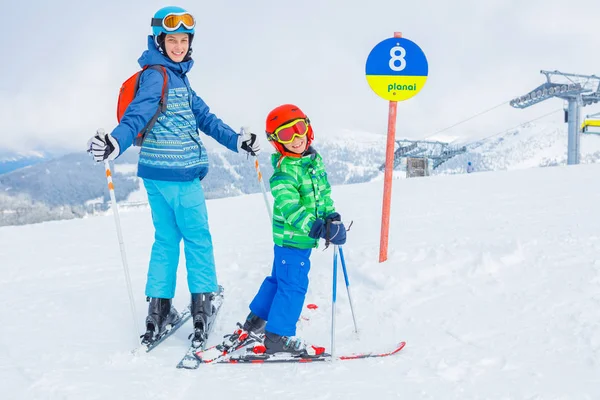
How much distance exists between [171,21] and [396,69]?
2277mm

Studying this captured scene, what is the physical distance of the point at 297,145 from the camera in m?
3.40

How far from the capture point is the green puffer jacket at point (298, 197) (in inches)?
130

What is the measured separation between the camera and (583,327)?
3.36 m

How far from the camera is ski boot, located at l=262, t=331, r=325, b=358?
3.44 metres

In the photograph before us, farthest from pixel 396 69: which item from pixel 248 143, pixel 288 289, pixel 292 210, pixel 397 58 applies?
pixel 288 289

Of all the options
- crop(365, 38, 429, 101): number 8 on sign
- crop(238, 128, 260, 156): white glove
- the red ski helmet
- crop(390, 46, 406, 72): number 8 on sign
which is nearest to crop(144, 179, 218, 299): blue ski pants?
crop(238, 128, 260, 156): white glove

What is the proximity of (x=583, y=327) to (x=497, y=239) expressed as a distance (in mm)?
2112

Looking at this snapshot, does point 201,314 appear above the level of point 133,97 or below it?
below

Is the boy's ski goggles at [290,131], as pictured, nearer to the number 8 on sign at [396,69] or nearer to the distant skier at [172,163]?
the distant skier at [172,163]

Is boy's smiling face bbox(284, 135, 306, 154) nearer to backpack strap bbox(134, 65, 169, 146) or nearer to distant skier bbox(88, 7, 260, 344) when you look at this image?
distant skier bbox(88, 7, 260, 344)

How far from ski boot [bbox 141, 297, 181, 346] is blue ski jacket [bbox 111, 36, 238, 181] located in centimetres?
99

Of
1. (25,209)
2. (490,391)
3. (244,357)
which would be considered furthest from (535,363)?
(25,209)

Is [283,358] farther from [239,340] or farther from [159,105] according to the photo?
[159,105]

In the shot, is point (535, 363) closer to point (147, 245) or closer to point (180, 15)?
point (180, 15)
